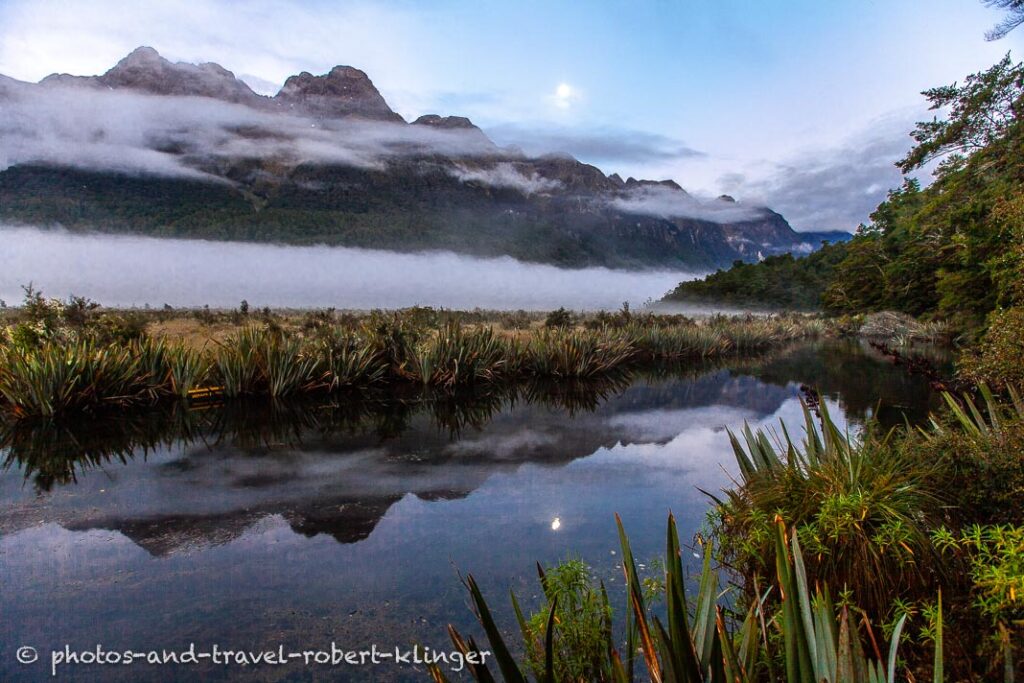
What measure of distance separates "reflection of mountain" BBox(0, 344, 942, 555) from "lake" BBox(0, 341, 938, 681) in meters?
0.04

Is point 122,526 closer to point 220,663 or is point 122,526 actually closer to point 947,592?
point 220,663

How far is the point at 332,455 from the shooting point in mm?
7484

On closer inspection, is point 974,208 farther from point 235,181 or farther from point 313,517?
point 235,181

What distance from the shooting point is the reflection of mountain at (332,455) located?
5.24 metres

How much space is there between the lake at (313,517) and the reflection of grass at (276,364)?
3.28 ft

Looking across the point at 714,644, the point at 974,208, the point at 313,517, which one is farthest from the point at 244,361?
the point at 974,208

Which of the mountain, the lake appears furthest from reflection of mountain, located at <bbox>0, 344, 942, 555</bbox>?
the mountain

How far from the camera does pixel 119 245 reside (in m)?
98.0

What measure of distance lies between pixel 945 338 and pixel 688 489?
29406 millimetres

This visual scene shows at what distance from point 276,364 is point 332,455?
196 inches

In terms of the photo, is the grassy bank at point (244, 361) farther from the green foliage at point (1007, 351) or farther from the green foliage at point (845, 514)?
the green foliage at point (1007, 351)

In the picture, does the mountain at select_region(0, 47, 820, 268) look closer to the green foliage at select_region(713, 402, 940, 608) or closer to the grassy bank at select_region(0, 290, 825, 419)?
the grassy bank at select_region(0, 290, 825, 419)

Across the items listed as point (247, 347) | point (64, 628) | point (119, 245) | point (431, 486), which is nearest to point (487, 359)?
point (247, 347)

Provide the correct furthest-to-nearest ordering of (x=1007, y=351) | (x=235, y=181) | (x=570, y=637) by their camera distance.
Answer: (x=235, y=181) < (x=1007, y=351) < (x=570, y=637)
